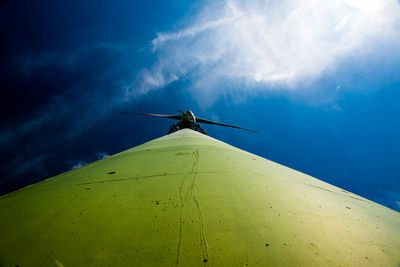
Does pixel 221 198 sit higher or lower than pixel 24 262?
higher

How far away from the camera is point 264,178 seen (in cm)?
249

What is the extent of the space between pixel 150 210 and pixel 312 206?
1.83 meters

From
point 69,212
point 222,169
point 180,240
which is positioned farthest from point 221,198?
point 69,212

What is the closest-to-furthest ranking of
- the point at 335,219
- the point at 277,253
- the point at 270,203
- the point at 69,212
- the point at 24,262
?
the point at 24,262
the point at 277,253
the point at 69,212
the point at 335,219
the point at 270,203

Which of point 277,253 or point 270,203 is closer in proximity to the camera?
point 277,253

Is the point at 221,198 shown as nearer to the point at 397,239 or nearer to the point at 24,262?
the point at 24,262

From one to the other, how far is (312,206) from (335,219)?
23 centimetres

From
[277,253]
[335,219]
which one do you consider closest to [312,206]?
[335,219]

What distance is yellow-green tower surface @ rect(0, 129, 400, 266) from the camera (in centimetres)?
103

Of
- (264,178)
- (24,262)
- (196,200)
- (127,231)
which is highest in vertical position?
(264,178)

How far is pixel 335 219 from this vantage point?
63.5 inches

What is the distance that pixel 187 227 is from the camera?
1250 mm

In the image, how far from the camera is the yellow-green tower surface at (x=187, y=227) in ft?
3.37

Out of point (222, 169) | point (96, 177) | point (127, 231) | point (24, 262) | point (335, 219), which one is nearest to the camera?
point (24, 262)
